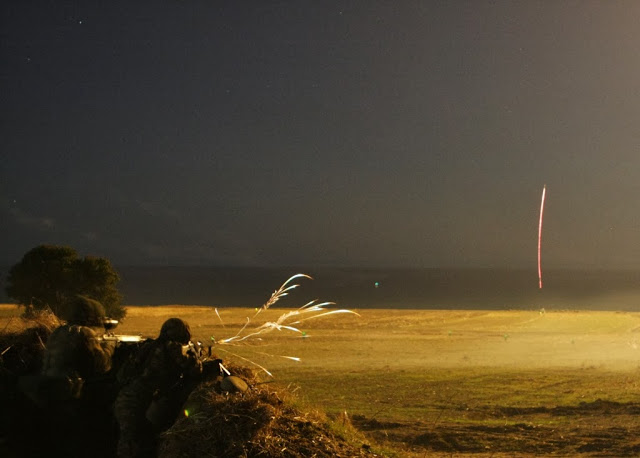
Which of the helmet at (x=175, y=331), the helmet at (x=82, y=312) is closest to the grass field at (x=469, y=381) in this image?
the helmet at (x=175, y=331)

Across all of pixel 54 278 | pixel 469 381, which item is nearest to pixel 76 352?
pixel 469 381

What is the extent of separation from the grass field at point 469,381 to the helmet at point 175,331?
1017 millimetres

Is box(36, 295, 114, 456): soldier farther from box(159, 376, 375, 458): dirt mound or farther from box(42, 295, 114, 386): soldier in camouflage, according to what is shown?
box(159, 376, 375, 458): dirt mound

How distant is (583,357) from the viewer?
34.9 m

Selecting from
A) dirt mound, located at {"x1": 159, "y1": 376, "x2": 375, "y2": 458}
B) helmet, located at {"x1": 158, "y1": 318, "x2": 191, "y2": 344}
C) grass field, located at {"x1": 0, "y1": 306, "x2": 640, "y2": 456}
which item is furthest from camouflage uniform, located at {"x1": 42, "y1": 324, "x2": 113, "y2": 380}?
grass field, located at {"x1": 0, "y1": 306, "x2": 640, "y2": 456}

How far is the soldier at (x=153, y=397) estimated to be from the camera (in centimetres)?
717

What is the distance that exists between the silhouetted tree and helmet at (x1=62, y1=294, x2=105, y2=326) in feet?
104

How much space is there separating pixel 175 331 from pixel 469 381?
20.5 m

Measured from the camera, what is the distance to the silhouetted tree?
38594 millimetres

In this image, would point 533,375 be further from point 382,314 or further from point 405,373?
point 382,314

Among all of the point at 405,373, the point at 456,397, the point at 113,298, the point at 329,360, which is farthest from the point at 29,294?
the point at 456,397

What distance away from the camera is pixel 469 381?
84.8 ft

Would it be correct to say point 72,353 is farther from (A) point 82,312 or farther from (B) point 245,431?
(B) point 245,431

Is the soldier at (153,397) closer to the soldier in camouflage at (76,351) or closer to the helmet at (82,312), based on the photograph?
the soldier in camouflage at (76,351)
